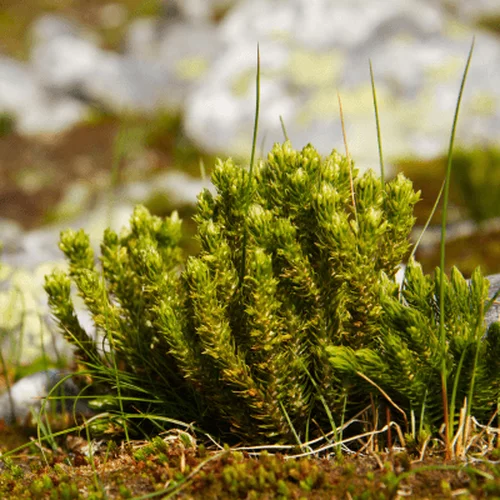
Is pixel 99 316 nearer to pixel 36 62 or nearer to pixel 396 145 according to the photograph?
pixel 396 145

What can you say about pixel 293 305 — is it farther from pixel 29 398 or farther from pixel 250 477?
pixel 29 398

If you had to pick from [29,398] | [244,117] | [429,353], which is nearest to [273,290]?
[429,353]

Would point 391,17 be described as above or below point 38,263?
A: above

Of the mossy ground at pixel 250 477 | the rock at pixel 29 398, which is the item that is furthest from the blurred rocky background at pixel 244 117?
the mossy ground at pixel 250 477

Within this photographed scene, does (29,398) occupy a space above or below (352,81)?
below

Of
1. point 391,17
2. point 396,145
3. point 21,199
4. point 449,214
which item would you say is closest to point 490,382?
point 449,214

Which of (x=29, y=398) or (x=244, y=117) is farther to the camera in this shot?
(x=244, y=117)
